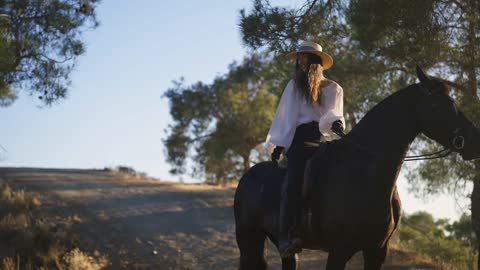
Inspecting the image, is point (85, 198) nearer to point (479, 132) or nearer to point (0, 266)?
point (0, 266)

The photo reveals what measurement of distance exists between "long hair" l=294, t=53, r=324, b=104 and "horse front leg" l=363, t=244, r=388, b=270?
175cm

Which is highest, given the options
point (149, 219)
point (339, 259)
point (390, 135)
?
point (390, 135)

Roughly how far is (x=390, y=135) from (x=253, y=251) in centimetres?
251

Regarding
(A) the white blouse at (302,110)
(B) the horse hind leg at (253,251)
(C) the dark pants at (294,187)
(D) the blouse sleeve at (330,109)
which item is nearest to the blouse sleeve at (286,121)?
(A) the white blouse at (302,110)

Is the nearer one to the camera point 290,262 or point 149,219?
point 290,262

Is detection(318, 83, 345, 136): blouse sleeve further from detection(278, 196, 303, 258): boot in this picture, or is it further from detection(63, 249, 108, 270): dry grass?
detection(63, 249, 108, 270): dry grass

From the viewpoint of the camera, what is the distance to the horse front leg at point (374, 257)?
6552 mm

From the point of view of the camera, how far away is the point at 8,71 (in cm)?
1323

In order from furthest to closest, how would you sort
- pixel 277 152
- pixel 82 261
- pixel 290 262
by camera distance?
pixel 82 261 → pixel 290 262 → pixel 277 152

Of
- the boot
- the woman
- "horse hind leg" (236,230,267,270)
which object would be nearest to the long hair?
the woman

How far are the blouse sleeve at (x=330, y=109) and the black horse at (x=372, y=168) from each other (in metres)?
0.23

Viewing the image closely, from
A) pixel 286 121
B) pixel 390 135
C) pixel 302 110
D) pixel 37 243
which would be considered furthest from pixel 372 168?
pixel 37 243

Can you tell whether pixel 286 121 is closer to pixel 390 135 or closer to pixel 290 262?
pixel 390 135

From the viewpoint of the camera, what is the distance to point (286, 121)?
725cm
